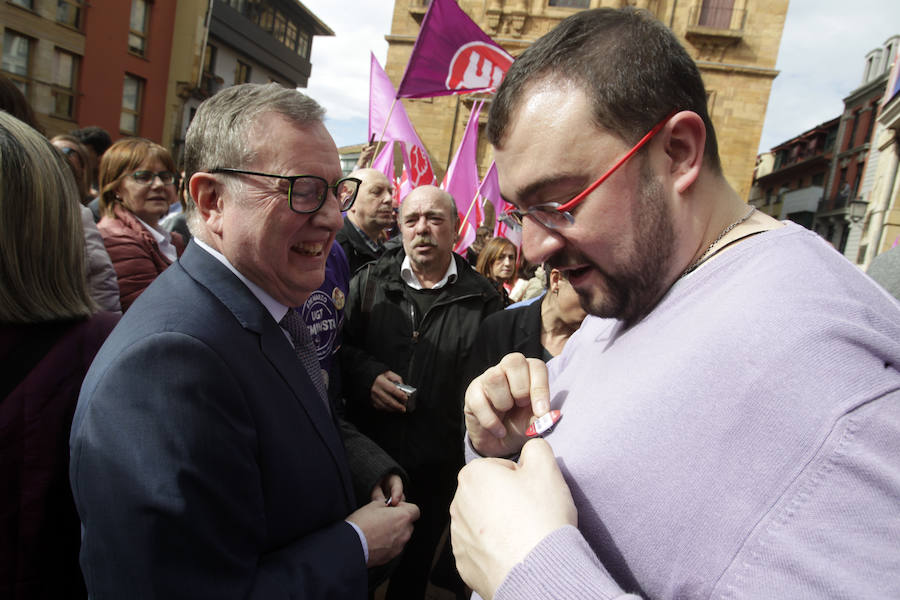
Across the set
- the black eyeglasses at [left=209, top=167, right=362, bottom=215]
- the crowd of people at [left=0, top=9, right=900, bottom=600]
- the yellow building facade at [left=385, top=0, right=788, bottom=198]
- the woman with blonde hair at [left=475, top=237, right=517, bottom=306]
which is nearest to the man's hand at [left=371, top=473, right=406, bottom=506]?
the crowd of people at [left=0, top=9, right=900, bottom=600]

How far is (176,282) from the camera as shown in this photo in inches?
49.3

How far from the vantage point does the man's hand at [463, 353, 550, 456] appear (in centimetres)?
105

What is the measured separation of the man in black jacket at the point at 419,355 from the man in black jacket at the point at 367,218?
25.2 inches

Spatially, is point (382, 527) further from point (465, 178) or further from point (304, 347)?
point (465, 178)

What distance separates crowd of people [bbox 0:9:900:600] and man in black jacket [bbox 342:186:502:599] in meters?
1.02

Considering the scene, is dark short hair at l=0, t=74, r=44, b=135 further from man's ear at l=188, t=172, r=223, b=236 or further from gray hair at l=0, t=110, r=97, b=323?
man's ear at l=188, t=172, r=223, b=236

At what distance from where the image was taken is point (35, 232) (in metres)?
1.34

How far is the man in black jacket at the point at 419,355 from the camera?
2807 mm

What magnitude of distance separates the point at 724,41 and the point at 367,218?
18.0m

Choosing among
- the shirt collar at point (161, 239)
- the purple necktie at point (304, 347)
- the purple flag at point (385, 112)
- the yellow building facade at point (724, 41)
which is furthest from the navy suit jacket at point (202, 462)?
the yellow building facade at point (724, 41)

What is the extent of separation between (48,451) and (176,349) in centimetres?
57

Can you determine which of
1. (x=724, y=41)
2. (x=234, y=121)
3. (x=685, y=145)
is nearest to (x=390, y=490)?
(x=234, y=121)

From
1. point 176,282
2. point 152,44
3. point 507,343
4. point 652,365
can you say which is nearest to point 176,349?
point 176,282

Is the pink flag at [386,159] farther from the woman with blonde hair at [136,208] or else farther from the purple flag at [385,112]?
the woman with blonde hair at [136,208]
